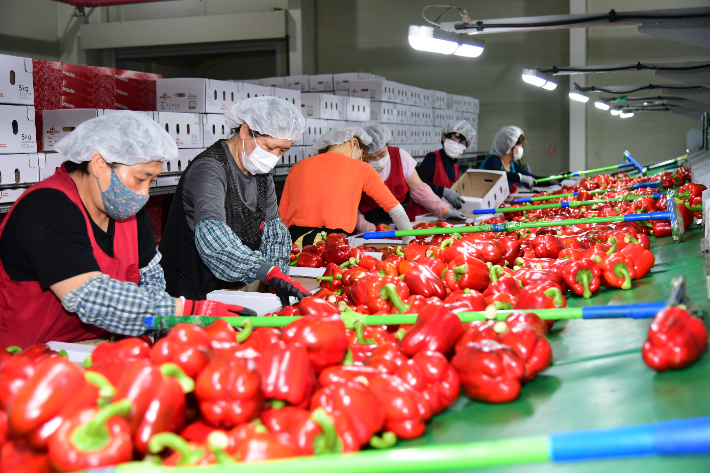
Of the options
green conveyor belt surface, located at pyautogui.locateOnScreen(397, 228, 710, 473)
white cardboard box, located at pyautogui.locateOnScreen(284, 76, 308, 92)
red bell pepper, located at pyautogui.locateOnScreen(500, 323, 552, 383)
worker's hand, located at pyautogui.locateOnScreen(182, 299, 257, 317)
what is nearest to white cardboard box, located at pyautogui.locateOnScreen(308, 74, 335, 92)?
white cardboard box, located at pyautogui.locateOnScreen(284, 76, 308, 92)

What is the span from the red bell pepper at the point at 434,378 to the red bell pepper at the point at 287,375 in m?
0.24

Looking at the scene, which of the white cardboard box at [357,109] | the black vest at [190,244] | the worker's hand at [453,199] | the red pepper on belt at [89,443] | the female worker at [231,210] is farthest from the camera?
the white cardboard box at [357,109]

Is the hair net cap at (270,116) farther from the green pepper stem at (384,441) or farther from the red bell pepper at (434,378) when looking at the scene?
the green pepper stem at (384,441)

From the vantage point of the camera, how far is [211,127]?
6.23 meters

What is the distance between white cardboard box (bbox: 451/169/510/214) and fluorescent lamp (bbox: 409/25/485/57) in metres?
2.46

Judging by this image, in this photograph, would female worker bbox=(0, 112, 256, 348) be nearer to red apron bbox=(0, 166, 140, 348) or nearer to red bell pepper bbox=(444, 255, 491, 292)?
red apron bbox=(0, 166, 140, 348)

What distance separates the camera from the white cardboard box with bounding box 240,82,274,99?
21.9 ft

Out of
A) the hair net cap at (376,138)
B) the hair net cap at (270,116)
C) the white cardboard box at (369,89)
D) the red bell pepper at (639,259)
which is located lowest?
the red bell pepper at (639,259)

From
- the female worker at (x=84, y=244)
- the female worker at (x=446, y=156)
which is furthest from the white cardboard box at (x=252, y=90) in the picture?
the female worker at (x=84, y=244)

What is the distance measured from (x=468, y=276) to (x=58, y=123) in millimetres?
4372

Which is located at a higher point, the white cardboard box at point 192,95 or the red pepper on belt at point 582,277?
the white cardboard box at point 192,95

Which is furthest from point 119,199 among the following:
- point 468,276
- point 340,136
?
point 340,136

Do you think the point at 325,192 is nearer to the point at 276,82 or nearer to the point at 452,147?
the point at 452,147

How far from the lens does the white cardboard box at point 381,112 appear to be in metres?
8.99
